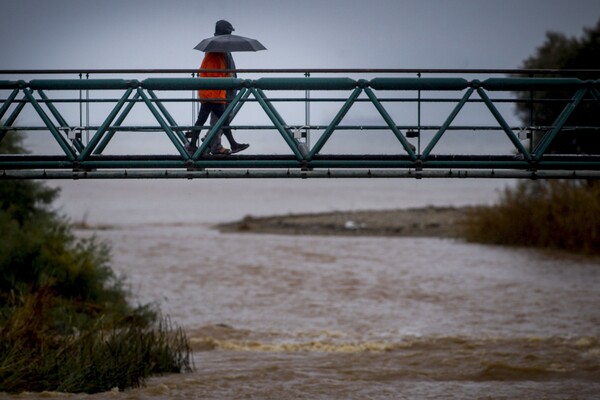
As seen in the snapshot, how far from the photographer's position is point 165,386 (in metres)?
17.8

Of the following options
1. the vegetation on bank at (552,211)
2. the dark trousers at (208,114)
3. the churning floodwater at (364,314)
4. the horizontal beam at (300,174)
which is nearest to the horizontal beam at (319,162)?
the horizontal beam at (300,174)

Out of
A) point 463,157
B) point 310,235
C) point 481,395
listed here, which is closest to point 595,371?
point 481,395

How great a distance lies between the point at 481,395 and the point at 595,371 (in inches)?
142

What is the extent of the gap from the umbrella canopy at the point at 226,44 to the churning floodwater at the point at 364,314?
553cm

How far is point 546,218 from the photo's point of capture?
4088cm

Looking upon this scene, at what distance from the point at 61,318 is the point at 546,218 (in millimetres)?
23182

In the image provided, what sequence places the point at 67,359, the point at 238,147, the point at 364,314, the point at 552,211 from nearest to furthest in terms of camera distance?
1. the point at 238,147
2. the point at 67,359
3. the point at 364,314
4. the point at 552,211

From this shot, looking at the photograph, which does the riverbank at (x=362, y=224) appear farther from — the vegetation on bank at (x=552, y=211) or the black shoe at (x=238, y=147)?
the black shoe at (x=238, y=147)

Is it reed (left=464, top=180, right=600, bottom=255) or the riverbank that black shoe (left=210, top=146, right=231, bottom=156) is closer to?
reed (left=464, top=180, right=600, bottom=255)

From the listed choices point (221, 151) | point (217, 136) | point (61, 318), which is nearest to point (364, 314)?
point (61, 318)

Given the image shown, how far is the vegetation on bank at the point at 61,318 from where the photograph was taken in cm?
1678

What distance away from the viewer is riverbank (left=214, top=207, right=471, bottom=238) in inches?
1853

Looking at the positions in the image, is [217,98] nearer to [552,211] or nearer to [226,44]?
[226,44]

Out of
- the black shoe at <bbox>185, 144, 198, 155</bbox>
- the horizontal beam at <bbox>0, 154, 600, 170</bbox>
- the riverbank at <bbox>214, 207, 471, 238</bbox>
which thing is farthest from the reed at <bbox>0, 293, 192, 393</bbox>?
the riverbank at <bbox>214, 207, 471, 238</bbox>
